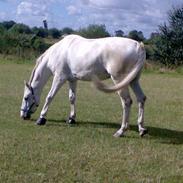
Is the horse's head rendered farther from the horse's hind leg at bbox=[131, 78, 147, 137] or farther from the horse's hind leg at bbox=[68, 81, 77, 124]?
the horse's hind leg at bbox=[131, 78, 147, 137]

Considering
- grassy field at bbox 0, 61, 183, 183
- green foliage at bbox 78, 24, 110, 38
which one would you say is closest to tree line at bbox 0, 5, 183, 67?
green foliage at bbox 78, 24, 110, 38

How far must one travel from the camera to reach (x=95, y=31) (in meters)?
62.1

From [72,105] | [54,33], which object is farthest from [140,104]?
[54,33]

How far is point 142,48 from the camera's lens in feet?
31.2

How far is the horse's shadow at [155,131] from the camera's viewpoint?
9.79m

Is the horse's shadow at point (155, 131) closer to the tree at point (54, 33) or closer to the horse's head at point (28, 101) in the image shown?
the horse's head at point (28, 101)

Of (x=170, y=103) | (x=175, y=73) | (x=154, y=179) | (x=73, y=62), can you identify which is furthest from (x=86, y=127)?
(x=175, y=73)

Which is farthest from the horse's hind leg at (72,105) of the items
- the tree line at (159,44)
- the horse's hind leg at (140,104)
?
the tree line at (159,44)

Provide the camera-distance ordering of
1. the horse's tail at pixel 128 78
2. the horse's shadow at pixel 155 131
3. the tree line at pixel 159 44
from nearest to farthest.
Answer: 1. the horse's tail at pixel 128 78
2. the horse's shadow at pixel 155 131
3. the tree line at pixel 159 44

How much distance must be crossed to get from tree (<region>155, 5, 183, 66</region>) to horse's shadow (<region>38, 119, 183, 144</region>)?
34.8 metres

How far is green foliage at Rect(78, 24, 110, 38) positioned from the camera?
59.0 m

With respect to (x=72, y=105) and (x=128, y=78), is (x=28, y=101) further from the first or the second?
(x=128, y=78)

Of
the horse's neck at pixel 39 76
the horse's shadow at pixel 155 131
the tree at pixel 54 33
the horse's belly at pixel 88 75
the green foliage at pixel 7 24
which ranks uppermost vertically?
the horse's belly at pixel 88 75

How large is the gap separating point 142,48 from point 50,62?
2.52 m
